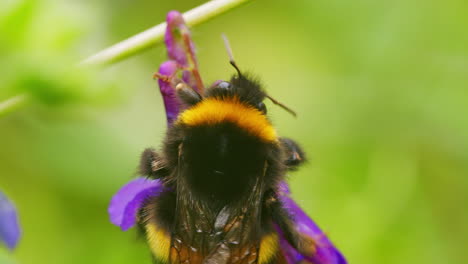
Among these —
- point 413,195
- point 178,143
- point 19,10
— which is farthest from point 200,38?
point 19,10

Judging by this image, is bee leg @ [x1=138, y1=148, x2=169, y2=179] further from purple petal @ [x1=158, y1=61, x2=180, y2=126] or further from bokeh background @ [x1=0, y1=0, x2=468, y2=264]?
bokeh background @ [x1=0, y1=0, x2=468, y2=264]

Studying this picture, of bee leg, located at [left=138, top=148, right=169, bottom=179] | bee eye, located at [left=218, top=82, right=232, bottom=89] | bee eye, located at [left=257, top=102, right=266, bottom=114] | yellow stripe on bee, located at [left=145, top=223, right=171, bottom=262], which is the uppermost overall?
bee eye, located at [left=218, top=82, right=232, bottom=89]

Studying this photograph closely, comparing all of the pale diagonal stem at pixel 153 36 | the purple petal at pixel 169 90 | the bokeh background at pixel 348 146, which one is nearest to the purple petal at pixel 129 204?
the purple petal at pixel 169 90

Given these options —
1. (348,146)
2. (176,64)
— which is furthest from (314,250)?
(348,146)

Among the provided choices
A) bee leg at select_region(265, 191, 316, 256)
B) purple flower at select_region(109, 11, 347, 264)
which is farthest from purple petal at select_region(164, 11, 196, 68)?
bee leg at select_region(265, 191, 316, 256)

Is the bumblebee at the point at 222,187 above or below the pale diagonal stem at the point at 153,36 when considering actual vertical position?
below

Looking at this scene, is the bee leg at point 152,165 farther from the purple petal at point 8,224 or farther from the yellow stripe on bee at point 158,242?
the purple petal at point 8,224

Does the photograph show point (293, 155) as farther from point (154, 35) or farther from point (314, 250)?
point (154, 35)

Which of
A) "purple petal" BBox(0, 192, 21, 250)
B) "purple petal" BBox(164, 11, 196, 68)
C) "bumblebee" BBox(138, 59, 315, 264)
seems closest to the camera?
"purple petal" BBox(0, 192, 21, 250)
